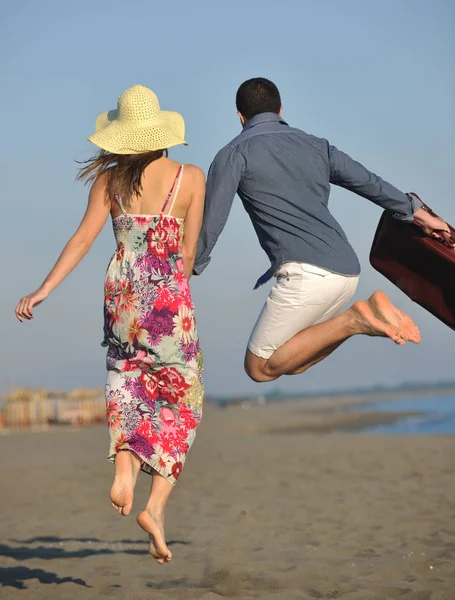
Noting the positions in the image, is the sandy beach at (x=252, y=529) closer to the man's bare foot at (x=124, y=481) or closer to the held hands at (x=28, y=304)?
the man's bare foot at (x=124, y=481)

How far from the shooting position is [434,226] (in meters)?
5.41

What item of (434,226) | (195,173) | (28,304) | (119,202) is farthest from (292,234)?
(28,304)

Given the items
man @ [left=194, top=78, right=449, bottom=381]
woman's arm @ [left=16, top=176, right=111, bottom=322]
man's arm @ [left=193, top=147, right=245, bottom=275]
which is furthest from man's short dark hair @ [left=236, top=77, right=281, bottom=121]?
woman's arm @ [left=16, top=176, right=111, bottom=322]

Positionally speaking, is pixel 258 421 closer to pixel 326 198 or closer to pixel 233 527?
pixel 233 527

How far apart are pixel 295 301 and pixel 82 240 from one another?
1.23 meters

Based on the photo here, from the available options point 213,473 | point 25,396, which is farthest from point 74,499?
point 25,396

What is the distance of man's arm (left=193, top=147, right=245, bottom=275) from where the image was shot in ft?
15.5

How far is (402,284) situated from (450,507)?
4.86 m

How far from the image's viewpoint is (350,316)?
4.80 metres

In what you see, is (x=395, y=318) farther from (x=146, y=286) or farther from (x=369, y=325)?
(x=146, y=286)

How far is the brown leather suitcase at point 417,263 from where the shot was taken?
5473 millimetres

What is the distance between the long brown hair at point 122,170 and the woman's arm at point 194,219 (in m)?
0.25

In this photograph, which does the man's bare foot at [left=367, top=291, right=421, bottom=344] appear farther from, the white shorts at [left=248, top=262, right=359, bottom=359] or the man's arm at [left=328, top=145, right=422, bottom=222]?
the man's arm at [left=328, top=145, right=422, bottom=222]

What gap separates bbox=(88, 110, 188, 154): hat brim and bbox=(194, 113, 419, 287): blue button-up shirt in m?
0.34
